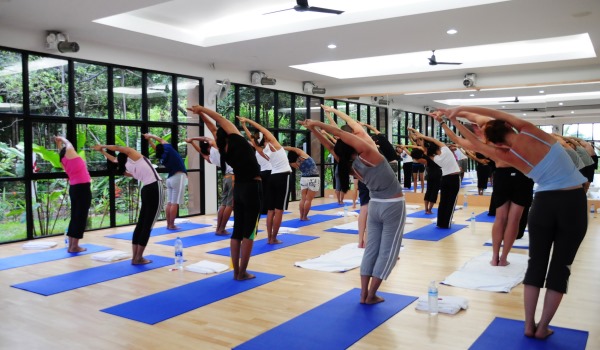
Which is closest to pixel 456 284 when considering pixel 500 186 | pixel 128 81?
pixel 500 186

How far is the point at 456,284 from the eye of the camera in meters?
3.91

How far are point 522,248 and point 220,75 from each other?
591 cm

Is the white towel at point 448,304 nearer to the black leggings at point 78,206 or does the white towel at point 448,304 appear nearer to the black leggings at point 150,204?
the black leggings at point 150,204

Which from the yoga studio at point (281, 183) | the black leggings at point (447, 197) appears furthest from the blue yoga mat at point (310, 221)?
the black leggings at point (447, 197)

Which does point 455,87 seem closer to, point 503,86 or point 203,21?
point 503,86

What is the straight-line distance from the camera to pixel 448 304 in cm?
332

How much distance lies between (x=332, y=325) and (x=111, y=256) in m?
2.91

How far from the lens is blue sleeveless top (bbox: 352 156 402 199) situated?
322 centimetres

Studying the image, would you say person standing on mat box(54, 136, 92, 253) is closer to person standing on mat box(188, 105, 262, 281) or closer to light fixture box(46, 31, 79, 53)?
light fixture box(46, 31, 79, 53)

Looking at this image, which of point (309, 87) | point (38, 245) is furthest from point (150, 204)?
point (309, 87)

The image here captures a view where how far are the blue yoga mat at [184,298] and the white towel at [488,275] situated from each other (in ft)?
5.06

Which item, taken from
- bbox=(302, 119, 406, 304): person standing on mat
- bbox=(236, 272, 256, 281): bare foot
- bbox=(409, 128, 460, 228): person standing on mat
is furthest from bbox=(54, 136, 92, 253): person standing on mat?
A: bbox=(409, 128, 460, 228): person standing on mat

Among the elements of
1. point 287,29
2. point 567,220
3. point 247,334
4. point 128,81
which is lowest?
point 247,334

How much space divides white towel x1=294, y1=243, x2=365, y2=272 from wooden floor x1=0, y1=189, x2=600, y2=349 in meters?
0.15
